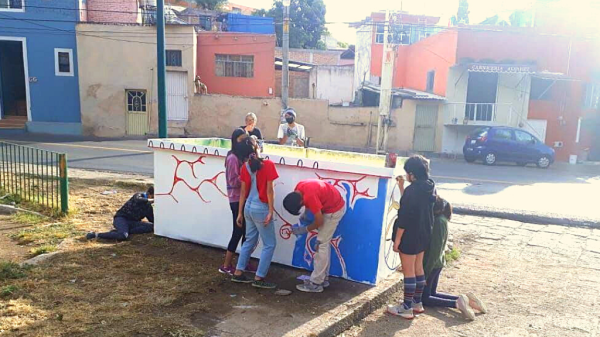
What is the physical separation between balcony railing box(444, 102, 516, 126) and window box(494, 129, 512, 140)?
3407mm

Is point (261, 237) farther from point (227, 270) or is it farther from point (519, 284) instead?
point (519, 284)

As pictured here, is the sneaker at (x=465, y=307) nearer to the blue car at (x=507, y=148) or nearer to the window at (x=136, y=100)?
the blue car at (x=507, y=148)

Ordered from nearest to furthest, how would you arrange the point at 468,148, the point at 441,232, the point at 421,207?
1. the point at 421,207
2. the point at 441,232
3. the point at 468,148

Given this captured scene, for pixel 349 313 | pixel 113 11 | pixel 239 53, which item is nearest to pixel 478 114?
pixel 239 53

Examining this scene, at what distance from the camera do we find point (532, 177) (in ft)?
55.0

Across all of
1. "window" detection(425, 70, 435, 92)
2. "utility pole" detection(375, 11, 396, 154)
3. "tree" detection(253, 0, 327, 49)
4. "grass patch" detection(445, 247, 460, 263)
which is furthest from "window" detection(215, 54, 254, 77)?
"grass patch" detection(445, 247, 460, 263)

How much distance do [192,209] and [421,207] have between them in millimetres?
3064

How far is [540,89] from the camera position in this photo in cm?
2414

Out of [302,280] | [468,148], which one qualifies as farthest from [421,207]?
[468,148]

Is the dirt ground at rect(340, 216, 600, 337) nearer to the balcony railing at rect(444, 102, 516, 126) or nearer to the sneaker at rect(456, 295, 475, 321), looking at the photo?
the sneaker at rect(456, 295, 475, 321)

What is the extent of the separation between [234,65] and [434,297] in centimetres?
2246

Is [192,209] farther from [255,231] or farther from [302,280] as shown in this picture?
[302,280]

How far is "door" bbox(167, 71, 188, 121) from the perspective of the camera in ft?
80.1

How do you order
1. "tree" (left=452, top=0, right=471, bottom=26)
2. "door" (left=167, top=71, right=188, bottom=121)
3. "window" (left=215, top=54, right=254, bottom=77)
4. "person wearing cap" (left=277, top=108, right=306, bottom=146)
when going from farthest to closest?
1. "tree" (left=452, top=0, right=471, bottom=26)
2. "window" (left=215, top=54, right=254, bottom=77)
3. "door" (left=167, top=71, right=188, bottom=121)
4. "person wearing cap" (left=277, top=108, right=306, bottom=146)
